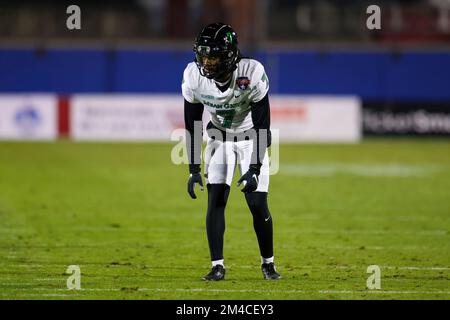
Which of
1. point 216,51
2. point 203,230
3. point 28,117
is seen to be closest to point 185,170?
point 28,117

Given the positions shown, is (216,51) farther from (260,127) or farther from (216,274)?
(216,274)

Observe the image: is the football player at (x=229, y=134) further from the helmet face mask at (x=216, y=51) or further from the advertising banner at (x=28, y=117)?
the advertising banner at (x=28, y=117)

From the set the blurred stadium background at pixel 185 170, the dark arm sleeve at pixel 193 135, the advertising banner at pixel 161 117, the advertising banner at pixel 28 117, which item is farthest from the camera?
the advertising banner at pixel 161 117

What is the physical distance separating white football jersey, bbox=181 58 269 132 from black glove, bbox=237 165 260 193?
1.59 feet

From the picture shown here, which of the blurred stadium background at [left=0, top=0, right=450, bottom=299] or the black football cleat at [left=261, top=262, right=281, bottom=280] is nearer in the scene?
the black football cleat at [left=261, top=262, right=281, bottom=280]

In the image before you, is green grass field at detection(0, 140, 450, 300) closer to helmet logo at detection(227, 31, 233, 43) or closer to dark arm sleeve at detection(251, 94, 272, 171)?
dark arm sleeve at detection(251, 94, 272, 171)

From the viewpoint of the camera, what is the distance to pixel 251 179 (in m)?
7.84

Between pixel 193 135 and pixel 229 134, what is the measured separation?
31cm

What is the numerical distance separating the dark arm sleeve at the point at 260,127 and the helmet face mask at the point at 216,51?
385 mm

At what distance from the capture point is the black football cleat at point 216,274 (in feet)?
26.2

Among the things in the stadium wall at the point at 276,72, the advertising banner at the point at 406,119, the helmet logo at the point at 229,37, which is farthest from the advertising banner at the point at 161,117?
the helmet logo at the point at 229,37

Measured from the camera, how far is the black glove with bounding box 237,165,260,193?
7836 millimetres

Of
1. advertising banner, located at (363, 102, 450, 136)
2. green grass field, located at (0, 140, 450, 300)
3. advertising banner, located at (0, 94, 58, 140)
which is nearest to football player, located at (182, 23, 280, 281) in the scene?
green grass field, located at (0, 140, 450, 300)
